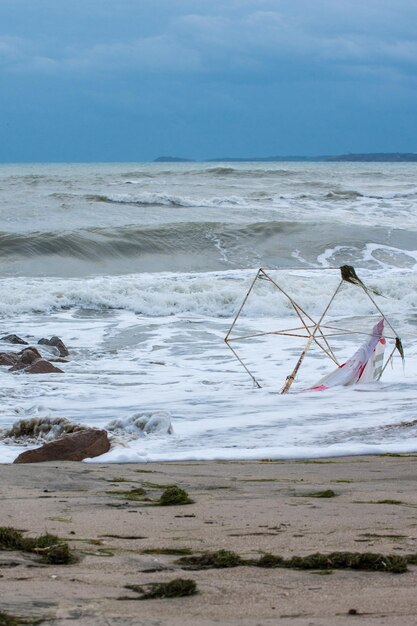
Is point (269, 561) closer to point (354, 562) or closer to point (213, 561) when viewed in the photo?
point (213, 561)

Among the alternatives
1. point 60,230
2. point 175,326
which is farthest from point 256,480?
point 60,230

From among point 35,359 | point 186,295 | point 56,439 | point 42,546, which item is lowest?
point 56,439

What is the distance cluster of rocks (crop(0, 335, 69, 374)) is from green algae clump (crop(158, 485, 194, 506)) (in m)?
6.33

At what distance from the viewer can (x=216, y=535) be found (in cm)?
396

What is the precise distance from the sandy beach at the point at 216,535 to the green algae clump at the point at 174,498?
0.21 ft

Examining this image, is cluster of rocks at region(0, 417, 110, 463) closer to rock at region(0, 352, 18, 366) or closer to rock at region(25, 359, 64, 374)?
rock at region(25, 359, 64, 374)

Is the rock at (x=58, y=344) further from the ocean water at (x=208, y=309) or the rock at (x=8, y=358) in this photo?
the rock at (x=8, y=358)

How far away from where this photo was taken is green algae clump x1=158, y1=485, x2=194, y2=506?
4708mm

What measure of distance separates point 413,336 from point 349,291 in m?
4.63

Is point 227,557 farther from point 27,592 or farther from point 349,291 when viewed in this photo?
point 349,291

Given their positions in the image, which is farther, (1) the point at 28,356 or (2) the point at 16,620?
(1) the point at 28,356

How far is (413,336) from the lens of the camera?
14266mm

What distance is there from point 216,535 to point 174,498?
31.4 inches

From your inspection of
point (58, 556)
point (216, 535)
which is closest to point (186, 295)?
point (216, 535)
